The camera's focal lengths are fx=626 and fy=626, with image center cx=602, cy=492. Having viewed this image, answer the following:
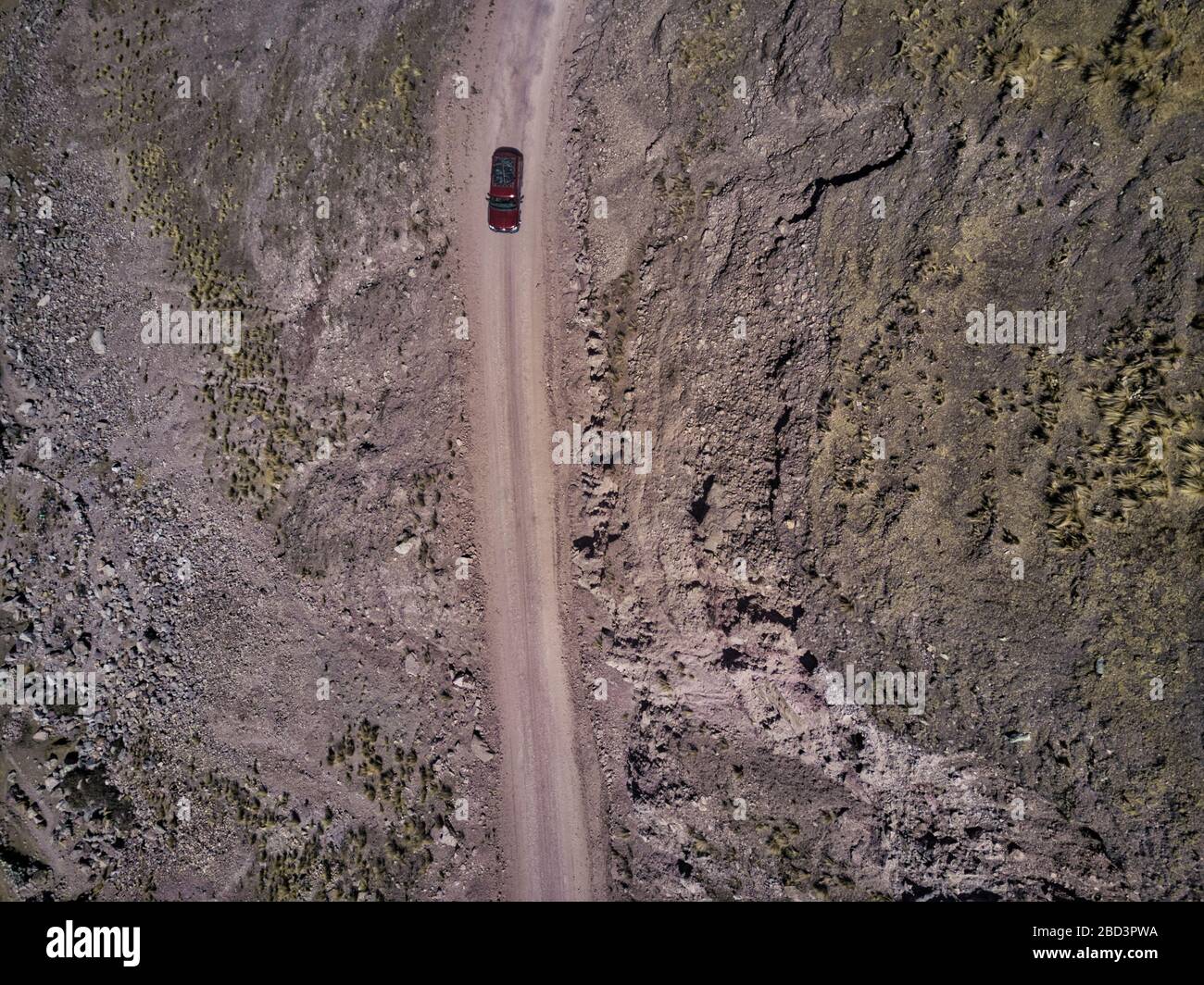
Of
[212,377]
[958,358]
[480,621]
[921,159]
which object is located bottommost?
[480,621]

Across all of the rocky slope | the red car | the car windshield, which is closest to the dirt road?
the red car

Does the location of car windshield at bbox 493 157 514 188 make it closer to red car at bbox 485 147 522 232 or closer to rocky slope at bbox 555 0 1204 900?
red car at bbox 485 147 522 232

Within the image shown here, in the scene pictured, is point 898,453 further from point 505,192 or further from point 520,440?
point 505,192

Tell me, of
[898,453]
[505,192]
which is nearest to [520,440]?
[505,192]

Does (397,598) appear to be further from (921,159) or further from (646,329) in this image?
(921,159)
